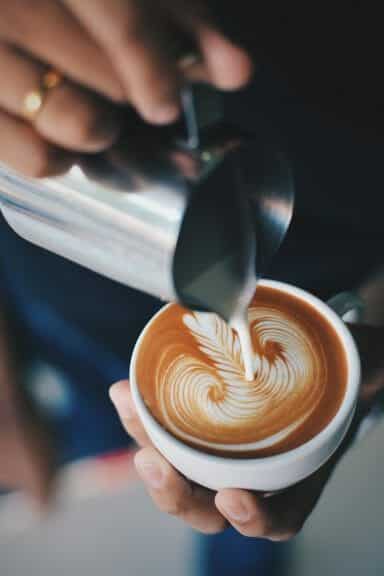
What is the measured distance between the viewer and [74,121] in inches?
19.0

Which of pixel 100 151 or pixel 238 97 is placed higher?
pixel 100 151

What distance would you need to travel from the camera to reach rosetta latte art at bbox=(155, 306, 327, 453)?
0.74 metres

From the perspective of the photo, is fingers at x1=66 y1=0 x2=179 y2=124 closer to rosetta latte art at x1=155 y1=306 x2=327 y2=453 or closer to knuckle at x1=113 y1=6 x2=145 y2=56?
knuckle at x1=113 y1=6 x2=145 y2=56

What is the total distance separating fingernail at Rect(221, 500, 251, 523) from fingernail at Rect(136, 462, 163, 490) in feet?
0.30

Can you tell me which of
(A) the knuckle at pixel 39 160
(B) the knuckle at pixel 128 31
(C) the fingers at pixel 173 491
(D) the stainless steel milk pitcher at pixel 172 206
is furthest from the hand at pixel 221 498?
(B) the knuckle at pixel 128 31

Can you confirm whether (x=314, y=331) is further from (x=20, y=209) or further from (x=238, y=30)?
(x=238, y=30)

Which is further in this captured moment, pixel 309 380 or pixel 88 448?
pixel 88 448

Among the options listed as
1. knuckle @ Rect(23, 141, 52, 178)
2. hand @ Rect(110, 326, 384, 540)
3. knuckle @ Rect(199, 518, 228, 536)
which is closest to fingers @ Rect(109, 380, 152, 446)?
hand @ Rect(110, 326, 384, 540)

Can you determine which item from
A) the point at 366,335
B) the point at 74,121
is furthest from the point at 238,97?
the point at 74,121

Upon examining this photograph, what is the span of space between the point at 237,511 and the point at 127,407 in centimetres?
20

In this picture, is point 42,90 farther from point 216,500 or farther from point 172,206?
point 216,500

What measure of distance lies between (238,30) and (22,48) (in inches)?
25.7

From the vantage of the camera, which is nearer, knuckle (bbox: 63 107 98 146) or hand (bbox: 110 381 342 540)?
knuckle (bbox: 63 107 98 146)

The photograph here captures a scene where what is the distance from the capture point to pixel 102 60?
18.5 inches
